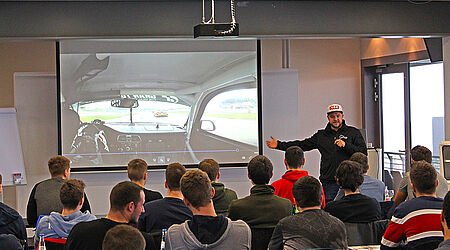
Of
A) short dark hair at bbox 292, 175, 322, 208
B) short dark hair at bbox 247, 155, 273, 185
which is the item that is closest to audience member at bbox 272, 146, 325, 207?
short dark hair at bbox 247, 155, 273, 185

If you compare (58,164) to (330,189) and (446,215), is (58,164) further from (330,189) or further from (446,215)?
(446,215)

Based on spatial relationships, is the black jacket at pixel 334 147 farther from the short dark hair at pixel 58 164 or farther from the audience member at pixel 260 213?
the short dark hair at pixel 58 164

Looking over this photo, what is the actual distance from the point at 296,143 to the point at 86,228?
4091 millimetres

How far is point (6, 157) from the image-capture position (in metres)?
7.50

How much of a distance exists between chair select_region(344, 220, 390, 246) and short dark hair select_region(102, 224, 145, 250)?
2.27 metres

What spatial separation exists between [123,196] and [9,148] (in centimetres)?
531

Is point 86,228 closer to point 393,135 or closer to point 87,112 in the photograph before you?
point 87,112

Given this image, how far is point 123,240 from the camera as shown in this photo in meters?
1.91

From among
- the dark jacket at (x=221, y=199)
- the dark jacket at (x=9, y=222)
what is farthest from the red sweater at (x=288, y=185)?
the dark jacket at (x=9, y=222)

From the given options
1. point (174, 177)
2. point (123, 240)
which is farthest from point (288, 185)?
point (123, 240)

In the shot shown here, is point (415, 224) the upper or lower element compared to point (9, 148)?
lower

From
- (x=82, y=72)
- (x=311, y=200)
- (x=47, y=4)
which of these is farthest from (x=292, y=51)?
(x=311, y=200)

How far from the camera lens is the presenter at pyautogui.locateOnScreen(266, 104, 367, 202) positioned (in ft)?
19.9

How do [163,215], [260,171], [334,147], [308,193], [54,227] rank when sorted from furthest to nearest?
[334,147]
[260,171]
[163,215]
[54,227]
[308,193]
